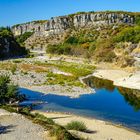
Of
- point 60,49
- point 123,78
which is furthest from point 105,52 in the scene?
point 123,78

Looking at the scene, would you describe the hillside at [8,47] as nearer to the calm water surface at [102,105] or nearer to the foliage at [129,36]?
the foliage at [129,36]

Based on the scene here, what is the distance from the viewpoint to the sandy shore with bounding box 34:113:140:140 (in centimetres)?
3985

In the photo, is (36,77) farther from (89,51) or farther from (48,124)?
(89,51)

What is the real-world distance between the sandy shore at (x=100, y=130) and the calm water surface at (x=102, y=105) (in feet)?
9.05

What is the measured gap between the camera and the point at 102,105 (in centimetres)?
6056

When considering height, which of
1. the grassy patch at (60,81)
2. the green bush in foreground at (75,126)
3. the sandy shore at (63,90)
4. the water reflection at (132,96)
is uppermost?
the grassy patch at (60,81)

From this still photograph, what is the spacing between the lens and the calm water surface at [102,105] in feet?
170

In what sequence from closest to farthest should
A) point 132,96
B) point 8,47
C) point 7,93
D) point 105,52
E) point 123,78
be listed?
point 7,93
point 132,96
point 123,78
point 105,52
point 8,47

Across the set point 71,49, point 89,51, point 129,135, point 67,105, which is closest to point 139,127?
point 129,135

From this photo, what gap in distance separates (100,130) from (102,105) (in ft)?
58.2

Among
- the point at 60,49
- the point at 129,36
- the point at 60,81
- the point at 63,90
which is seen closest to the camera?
the point at 63,90

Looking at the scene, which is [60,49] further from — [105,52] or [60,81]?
[60,81]

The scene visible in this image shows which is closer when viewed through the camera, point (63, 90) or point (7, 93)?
point (7, 93)

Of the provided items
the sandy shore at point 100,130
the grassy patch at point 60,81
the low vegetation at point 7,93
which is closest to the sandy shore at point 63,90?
the grassy patch at point 60,81
